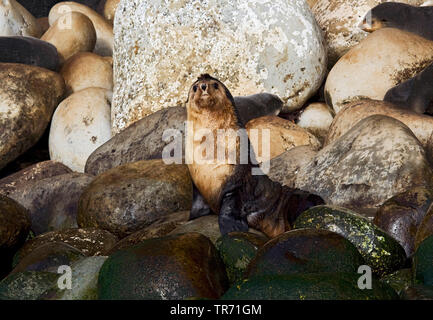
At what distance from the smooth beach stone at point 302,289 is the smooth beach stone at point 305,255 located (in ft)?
1.91

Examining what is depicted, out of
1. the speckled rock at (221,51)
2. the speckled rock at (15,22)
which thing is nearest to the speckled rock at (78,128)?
the speckled rock at (221,51)

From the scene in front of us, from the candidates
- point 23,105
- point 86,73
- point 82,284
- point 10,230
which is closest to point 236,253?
point 82,284

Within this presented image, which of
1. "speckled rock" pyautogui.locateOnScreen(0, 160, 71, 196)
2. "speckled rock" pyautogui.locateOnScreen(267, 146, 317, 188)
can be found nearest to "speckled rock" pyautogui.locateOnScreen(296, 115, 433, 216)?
"speckled rock" pyautogui.locateOnScreen(267, 146, 317, 188)

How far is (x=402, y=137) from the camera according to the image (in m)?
6.84

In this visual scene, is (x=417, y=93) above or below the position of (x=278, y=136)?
above

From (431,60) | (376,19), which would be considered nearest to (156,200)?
(431,60)

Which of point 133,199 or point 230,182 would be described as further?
point 133,199

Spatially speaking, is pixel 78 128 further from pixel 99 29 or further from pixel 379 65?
pixel 379 65

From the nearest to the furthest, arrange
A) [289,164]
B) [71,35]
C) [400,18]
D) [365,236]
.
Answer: [365,236] < [289,164] < [400,18] < [71,35]

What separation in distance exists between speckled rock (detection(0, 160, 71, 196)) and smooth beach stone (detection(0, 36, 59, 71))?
2.12m

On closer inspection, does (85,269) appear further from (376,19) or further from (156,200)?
(376,19)

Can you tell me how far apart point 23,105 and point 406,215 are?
6.58m

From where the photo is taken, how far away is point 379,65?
9.42 m

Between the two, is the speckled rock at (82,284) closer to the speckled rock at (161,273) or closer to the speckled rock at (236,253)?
the speckled rock at (161,273)
